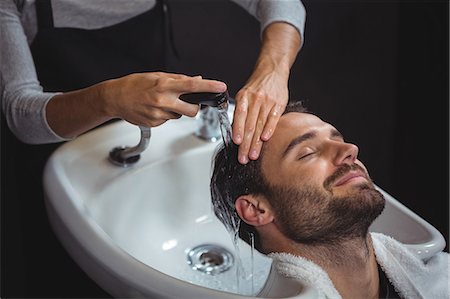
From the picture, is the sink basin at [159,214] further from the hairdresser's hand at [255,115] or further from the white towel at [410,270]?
the hairdresser's hand at [255,115]

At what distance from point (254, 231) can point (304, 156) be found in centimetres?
17

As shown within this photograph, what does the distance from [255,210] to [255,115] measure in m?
0.17

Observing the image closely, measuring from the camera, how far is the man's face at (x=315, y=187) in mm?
Result: 1018

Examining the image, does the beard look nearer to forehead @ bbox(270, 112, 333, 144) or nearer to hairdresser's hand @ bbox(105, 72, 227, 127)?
forehead @ bbox(270, 112, 333, 144)

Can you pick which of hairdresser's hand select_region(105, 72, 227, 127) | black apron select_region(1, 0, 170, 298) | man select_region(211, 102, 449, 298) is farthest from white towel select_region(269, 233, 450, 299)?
black apron select_region(1, 0, 170, 298)

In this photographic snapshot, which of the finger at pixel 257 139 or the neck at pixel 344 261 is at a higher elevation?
the finger at pixel 257 139

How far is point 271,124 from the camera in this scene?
1.03 m

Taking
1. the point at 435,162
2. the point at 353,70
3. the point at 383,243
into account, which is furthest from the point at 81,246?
the point at 435,162

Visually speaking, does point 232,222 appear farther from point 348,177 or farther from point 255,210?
point 348,177

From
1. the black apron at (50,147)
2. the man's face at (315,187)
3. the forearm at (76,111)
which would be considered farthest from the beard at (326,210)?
the black apron at (50,147)

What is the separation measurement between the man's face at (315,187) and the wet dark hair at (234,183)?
2cm

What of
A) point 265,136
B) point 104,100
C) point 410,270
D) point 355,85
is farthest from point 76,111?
point 355,85

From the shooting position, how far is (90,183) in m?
1.21

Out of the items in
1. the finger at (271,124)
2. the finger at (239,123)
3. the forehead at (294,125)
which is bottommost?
the forehead at (294,125)
